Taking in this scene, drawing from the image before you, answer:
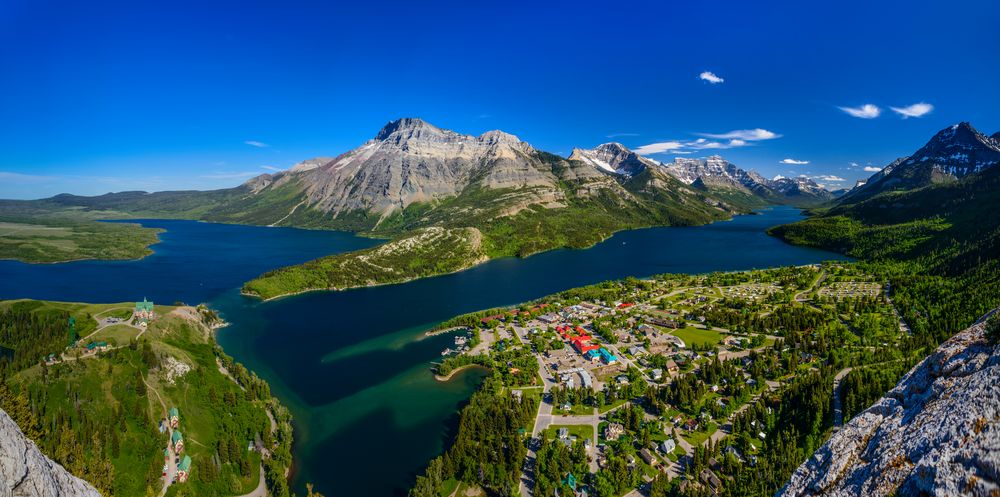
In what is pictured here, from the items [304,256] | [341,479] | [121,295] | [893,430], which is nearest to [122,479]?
[341,479]

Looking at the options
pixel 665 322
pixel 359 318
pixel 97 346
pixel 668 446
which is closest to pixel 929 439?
pixel 668 446

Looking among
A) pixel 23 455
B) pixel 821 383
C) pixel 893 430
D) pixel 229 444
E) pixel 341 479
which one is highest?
pixel 893 430

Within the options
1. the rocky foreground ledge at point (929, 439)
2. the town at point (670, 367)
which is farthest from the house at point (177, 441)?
the rocky foreground ledge at point (929, 439)

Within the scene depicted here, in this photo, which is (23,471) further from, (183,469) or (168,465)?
(168,465)

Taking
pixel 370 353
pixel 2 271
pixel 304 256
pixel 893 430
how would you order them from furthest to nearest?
pixel 304 256
pixel 2 271
pixel 370 353
pixel 893 430

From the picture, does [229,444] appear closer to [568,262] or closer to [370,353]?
[370,353]

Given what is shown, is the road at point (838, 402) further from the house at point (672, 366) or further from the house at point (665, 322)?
the house at point (665, 322)

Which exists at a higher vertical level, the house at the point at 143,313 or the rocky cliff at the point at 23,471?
the rocky cliff at the point at 23,471
